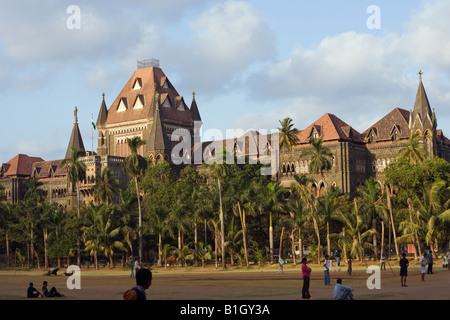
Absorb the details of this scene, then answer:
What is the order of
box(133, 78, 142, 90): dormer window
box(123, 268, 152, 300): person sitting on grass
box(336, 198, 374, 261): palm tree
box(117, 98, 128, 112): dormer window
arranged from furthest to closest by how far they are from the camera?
1. box(133, 78, 142, 90): dormer window
2. box(117, 98, 128, 112): dormer window
3. box(336, 198, 374, 261): palm tree
4. box(123, 268, 152, 300): person sitting on grass

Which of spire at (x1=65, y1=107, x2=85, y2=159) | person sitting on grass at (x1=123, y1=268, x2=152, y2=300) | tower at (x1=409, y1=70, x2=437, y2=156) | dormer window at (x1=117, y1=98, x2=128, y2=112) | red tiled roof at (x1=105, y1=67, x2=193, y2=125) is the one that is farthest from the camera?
dormer window at (x1=117, y1=98, x2=128, y2=112)

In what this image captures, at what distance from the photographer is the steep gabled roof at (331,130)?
10357cm

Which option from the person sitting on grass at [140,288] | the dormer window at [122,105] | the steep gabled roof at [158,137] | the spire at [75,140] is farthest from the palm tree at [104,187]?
the person sitting on grass at [140,288]

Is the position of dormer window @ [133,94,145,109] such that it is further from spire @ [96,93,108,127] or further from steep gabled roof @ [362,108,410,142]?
steep gabled roof @ [362,108,410,142]

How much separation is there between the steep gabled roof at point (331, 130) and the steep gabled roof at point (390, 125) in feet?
8.41

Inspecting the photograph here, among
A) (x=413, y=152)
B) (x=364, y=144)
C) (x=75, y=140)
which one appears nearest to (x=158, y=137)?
(x=75, y=140)

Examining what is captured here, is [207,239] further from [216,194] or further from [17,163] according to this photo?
[17,163]

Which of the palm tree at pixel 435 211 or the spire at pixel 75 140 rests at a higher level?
the spire at pixel 75 140

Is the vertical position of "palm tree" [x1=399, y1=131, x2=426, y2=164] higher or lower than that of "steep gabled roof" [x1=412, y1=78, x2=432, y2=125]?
lower

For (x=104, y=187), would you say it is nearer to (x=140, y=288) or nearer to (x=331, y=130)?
(x=331, y=130)

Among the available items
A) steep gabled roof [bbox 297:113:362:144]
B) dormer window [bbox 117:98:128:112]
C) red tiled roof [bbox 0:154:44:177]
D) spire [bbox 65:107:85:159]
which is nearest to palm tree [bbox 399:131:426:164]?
steep gabled roof [bbox 297:113:362:144]

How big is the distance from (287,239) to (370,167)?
96.7ft

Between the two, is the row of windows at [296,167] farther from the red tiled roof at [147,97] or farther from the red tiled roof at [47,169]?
the red tiled roof at [47,169]

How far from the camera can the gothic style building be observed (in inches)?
3981
